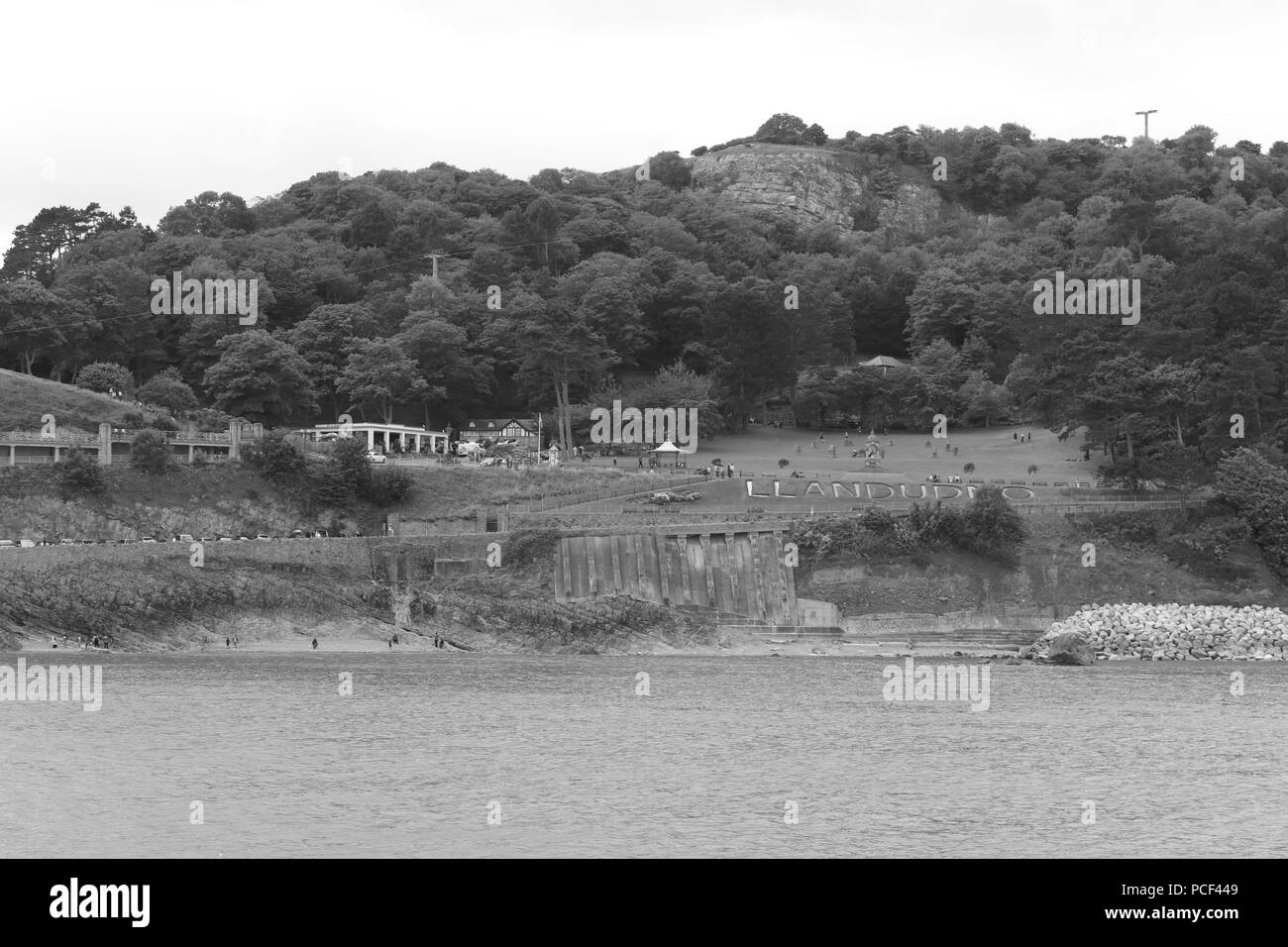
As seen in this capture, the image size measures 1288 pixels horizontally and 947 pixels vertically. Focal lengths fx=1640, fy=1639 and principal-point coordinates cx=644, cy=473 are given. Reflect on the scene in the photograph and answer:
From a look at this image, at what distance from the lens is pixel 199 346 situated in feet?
377

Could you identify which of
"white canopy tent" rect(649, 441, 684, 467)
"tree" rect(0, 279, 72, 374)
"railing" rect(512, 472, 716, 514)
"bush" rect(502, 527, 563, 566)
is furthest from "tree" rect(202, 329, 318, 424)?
"bush" rect(502, 527, 563, 566)

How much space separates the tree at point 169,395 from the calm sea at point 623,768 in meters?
46.1

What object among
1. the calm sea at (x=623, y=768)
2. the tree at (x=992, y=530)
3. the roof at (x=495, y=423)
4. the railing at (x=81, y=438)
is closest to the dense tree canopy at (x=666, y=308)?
the roof at (x=495, y=423)

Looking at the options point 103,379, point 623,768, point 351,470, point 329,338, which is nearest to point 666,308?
point 329,338

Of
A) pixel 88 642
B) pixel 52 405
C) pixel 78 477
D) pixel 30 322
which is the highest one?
pixel 30 322

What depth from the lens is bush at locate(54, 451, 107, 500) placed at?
79812mm

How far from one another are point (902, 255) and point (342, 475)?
84.7m

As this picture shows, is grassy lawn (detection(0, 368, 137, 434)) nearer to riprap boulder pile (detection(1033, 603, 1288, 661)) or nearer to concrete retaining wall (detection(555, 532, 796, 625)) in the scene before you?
concrete retaining wall (detection(555, 532, 796, 625))

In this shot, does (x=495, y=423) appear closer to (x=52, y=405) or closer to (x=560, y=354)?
(x=560, y=354)

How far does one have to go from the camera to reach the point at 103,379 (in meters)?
105

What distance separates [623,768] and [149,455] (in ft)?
173

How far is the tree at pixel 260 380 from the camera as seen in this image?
336 feet
